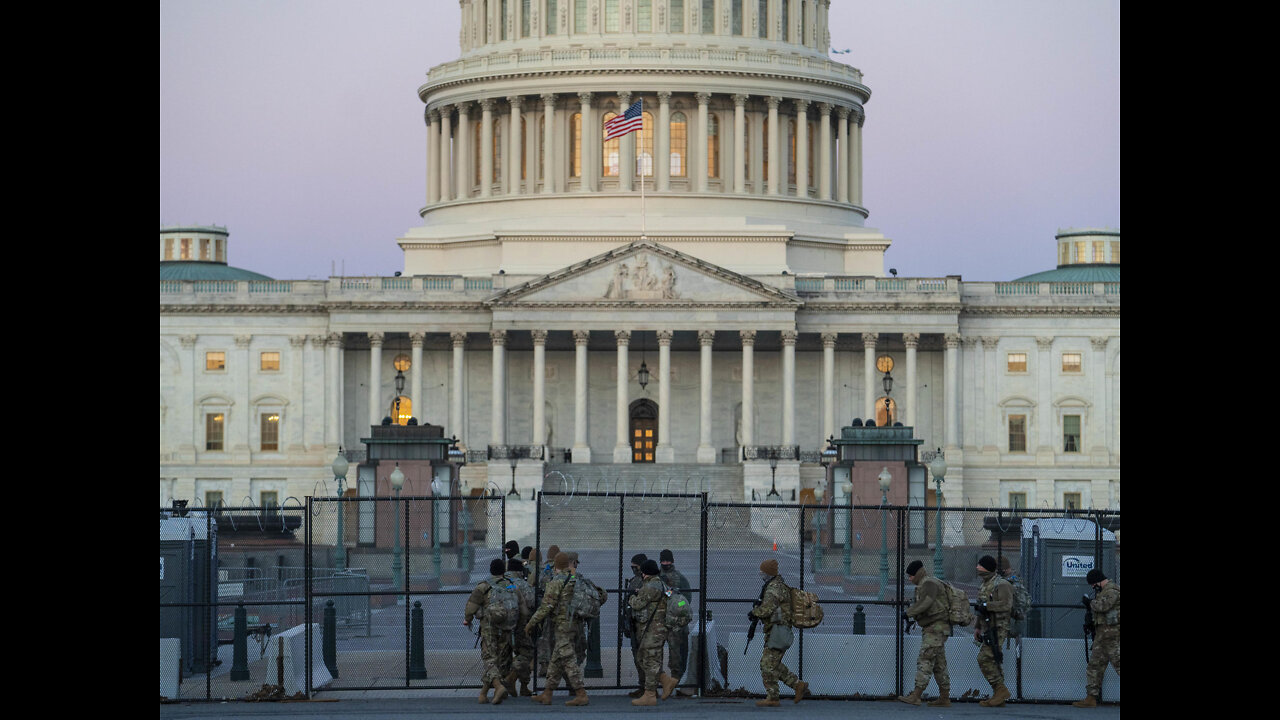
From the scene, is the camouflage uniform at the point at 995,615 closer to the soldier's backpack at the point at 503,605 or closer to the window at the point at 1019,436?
the soldier's backpack at the point at 503,605

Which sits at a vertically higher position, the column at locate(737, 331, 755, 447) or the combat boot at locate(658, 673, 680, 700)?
the column at locate(737, 331, 755, 447)

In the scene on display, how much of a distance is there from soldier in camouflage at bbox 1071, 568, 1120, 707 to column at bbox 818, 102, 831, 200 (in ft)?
245

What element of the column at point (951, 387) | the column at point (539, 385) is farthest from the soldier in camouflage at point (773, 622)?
the column at point (951, 387)

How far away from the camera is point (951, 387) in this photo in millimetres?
85438

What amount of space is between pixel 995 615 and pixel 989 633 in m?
0.27

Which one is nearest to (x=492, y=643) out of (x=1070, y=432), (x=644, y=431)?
(x=644, y=431)

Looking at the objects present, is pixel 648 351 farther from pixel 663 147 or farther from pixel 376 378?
pixel 663 147

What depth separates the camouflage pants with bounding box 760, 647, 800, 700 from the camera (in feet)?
82.9

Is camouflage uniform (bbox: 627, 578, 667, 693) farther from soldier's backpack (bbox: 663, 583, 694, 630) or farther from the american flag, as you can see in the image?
the american flag

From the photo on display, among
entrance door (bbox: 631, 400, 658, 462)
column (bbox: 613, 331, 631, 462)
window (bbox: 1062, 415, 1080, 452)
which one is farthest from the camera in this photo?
entrance door (bbox: 631, 400, 658, 462)

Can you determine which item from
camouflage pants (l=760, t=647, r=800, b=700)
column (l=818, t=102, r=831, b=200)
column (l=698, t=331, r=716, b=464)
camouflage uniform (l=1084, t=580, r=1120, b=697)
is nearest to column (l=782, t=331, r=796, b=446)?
column (l=698, t=331, r=716, b=464)

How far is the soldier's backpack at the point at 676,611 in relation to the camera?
2523cm
